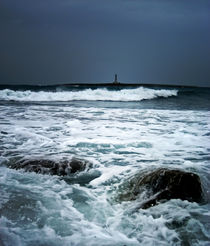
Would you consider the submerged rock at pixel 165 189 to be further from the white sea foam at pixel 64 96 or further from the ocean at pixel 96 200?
the white sea foam at pixel 64 96

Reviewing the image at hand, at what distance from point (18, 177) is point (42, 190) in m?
0.56

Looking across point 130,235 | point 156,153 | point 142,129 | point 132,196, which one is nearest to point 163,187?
point 132,196

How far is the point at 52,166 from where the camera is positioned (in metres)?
3.75

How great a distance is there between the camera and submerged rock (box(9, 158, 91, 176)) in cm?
368

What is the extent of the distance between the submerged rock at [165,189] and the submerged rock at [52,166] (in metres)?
0.99

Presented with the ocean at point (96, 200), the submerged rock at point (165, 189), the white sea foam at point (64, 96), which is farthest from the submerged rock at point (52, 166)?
the white sea foam at point (64, 96)

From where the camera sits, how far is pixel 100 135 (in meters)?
6.52

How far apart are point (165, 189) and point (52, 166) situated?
174 centimetres

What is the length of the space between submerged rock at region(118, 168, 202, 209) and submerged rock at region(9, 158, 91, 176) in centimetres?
99

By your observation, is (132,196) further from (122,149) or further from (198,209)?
(122,149)

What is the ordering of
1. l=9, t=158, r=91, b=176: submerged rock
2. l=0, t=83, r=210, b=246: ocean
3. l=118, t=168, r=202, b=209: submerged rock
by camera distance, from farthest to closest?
1. l=9, t=158, r=91, b=176: submerged rock
2. l=118, t=168, r=202, b=209: submerged rock
3. l=0, t=83, r=210, b=246: ocean

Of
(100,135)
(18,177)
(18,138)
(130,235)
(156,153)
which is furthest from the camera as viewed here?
(100,135)

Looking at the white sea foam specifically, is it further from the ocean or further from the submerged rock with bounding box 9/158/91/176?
the submerged rock with bounding box 9/158/91/176

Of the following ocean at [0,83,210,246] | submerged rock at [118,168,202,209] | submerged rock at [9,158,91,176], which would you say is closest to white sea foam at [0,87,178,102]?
ocean at [0,83,210,246]
